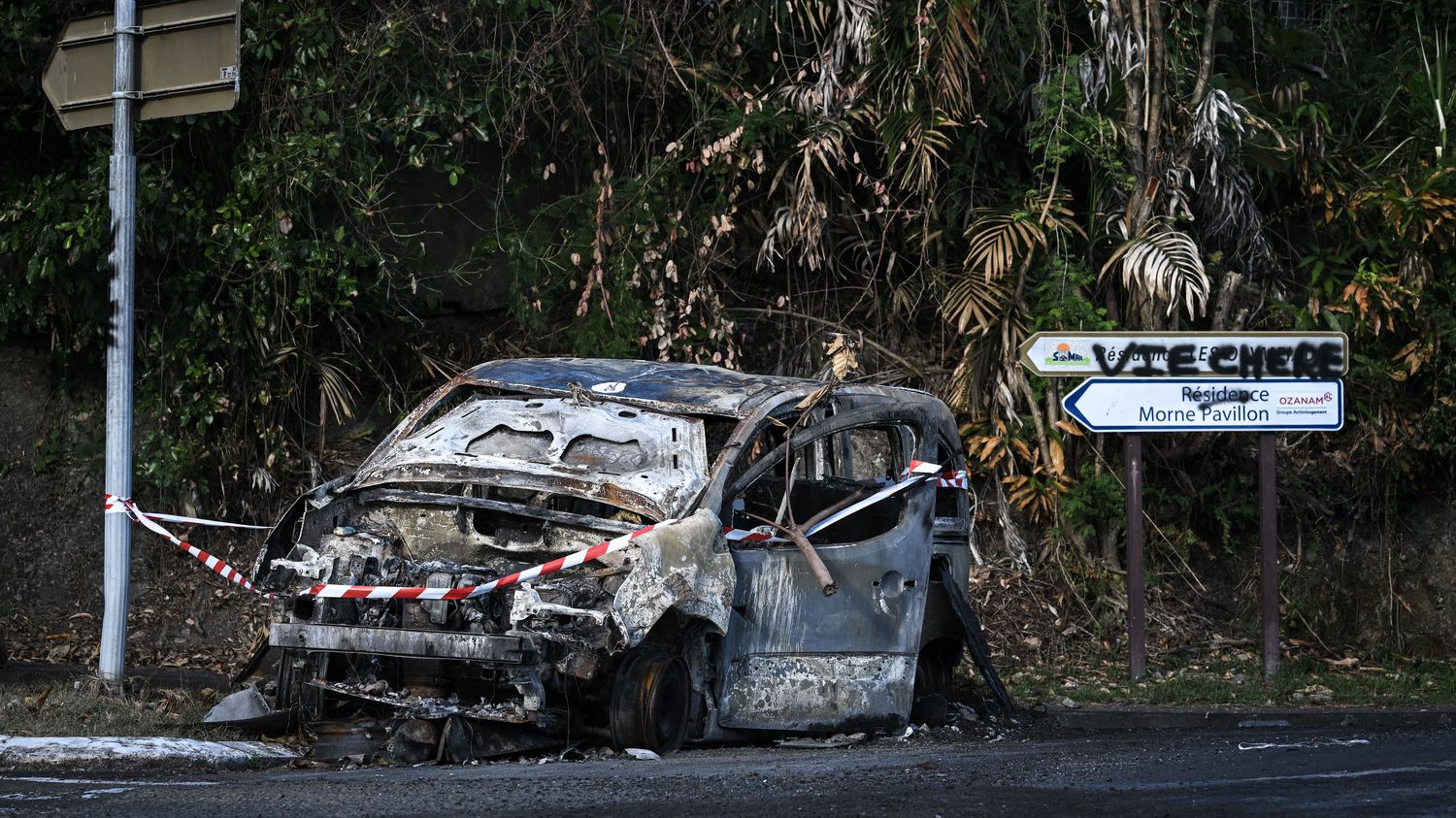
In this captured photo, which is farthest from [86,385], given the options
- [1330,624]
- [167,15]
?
[1330,624]

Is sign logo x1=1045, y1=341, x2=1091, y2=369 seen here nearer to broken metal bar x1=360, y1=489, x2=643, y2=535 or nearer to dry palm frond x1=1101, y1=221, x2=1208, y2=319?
dry palm frond x1=1101, y1=221, x2=1208, y2=319

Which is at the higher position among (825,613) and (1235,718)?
(825,613)

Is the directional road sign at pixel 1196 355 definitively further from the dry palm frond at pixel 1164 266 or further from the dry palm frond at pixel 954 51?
the dry palm frond at pixel 954 51

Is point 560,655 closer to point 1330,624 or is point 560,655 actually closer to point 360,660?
point 360,660

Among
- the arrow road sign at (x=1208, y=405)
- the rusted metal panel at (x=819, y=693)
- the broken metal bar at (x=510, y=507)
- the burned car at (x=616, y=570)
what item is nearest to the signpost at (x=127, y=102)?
the burned car at (x=616, y=570)

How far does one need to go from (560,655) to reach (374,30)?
21.3ft

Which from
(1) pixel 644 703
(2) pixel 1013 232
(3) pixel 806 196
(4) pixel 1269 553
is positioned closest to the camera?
(1) pixel 644 703

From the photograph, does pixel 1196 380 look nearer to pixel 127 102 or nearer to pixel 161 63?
pixel 161 63

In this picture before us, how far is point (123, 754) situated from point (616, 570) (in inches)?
83.1

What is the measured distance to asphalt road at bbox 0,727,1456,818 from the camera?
511 centimetres

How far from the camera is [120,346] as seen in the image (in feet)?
26.0

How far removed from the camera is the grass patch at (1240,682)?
9.42 meters

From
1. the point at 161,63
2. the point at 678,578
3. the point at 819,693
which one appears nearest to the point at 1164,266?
the point at 819,693

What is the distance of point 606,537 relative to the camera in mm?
6746
